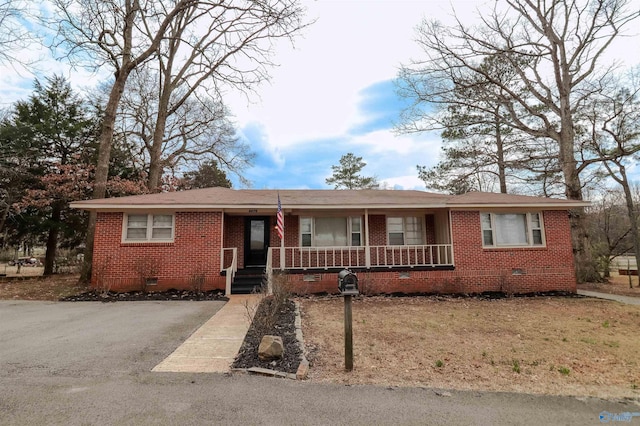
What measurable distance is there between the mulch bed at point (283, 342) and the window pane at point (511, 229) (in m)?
8.18

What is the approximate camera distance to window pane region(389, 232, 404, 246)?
12375 mm

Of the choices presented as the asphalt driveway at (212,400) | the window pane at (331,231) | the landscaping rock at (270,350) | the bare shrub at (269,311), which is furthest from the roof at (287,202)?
the landscaping rock at (270,350)

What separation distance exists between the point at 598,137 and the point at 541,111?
2924mm

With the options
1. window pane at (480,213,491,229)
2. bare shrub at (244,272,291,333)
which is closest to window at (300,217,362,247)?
window pane at (480,213,491,229)

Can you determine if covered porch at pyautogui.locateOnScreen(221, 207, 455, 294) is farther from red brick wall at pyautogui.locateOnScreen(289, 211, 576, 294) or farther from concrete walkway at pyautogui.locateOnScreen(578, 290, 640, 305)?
concrete walkway at pyautogui.locateOnScreen(578, 290, 640, 305)

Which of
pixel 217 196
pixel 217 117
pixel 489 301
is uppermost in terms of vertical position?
pixel 217 117

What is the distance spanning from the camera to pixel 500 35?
1591cm

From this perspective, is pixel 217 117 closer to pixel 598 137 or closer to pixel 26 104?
pixel 26 104

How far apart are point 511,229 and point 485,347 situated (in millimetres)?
7551

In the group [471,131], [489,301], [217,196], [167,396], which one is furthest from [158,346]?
[471,131]

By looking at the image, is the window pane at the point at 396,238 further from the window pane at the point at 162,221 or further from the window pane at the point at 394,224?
the window pane at the point at 162,221

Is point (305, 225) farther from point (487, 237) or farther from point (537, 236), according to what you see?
point (537, 236)

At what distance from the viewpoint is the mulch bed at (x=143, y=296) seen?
364 inches

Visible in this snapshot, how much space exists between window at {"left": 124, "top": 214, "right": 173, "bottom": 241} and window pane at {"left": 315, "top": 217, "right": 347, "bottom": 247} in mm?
5140
